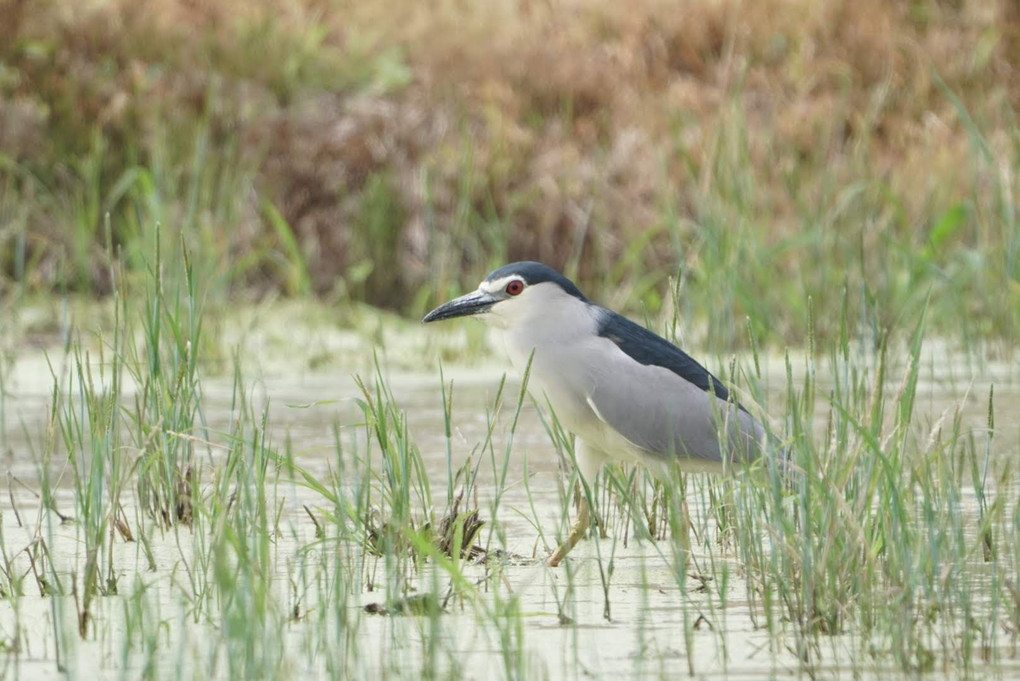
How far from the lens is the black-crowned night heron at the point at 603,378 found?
13.5 feet

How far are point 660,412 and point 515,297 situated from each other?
0.47 meters

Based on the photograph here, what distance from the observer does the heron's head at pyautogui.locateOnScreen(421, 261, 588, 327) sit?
14.0 feet

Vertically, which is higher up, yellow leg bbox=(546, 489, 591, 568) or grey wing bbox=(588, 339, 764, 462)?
grey wing bbox=(588, 339, 764, 462)

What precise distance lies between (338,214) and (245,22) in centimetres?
208

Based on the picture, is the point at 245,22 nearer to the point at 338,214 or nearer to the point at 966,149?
the point at 338,214

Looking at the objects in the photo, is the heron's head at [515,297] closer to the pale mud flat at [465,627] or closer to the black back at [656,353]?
the black back at [656,353]

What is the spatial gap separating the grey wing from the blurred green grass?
2.68m

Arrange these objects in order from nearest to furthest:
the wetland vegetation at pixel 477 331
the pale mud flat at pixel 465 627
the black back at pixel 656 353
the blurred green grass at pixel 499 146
Answer: 1. the pale mud flat at pixel 465 627
2. the wetland vegetation at pixel 477 331
3. the black back at pixel 656 353
4. the blurred green grass at pixel 499 146

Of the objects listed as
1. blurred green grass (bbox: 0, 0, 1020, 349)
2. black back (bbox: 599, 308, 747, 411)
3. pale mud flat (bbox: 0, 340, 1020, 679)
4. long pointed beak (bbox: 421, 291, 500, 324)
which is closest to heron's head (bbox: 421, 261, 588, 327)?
long pointed beak (bbox: 421, 291, 500, 324)

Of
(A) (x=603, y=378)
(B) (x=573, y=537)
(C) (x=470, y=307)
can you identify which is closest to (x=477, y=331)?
(C) (x=470, y=307)

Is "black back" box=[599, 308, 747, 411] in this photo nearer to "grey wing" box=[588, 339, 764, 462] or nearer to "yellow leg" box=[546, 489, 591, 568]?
"grey wing" box=[588, 339, 764, 462]

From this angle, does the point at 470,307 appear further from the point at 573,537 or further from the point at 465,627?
the point at 465,627

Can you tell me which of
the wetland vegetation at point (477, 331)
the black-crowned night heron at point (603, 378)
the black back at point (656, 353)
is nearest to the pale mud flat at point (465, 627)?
the wetland vegetation at point (477, 331)

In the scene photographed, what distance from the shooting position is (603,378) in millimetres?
4164
